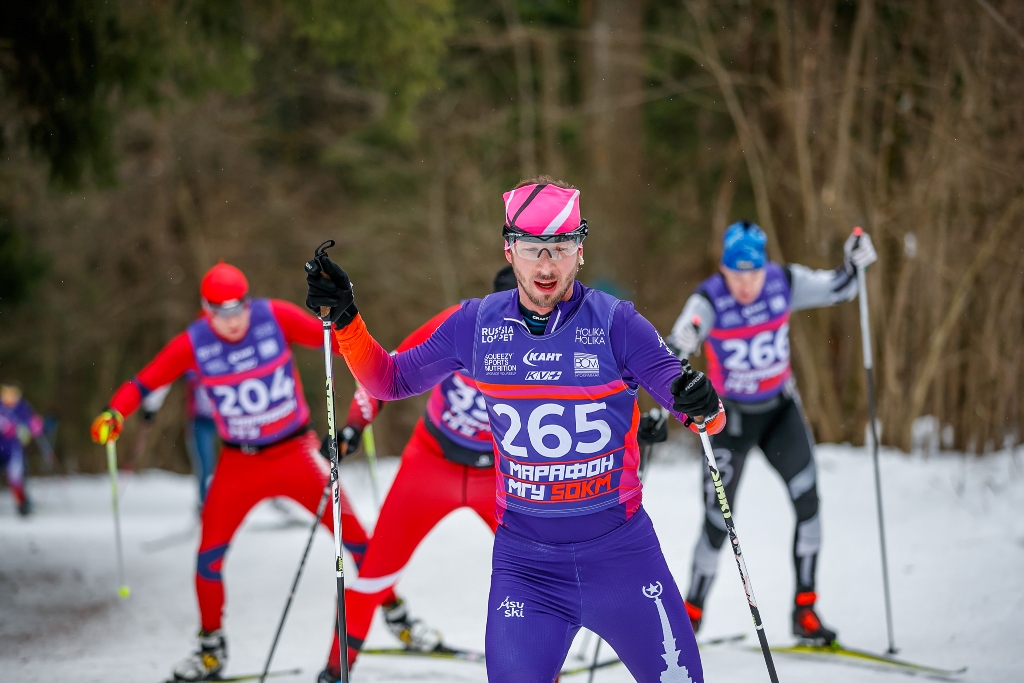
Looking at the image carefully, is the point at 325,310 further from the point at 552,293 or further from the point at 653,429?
the point at 653,429

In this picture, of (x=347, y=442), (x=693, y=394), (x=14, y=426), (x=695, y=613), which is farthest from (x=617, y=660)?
(x=14, y=426)

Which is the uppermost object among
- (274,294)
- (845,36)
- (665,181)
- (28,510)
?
(845,36)

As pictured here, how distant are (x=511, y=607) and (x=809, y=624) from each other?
2735 mm

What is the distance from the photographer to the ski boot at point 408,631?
5098 mm

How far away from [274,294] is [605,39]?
9117 millimetres

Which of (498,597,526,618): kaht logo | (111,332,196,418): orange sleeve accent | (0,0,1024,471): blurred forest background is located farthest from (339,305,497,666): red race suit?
(0,0,1024,471): blurred forest background

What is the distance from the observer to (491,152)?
15695 millimetres

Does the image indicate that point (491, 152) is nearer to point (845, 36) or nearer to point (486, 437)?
point (845, 36)

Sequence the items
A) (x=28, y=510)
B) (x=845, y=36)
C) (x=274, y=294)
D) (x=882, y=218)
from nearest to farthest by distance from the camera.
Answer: (x=882, y=218) < (x=845, y=36) < (x=28, y=510) < (x=274, y=294)

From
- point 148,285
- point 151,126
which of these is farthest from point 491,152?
point 148,285

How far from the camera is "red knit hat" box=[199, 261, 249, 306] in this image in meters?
4.82

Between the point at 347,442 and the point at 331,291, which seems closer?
the point at 331,291

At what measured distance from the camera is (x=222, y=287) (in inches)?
190

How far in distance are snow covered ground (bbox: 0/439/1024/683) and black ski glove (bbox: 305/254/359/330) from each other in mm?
2409
